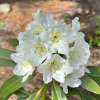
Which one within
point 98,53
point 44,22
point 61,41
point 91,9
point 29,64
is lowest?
point 98,53

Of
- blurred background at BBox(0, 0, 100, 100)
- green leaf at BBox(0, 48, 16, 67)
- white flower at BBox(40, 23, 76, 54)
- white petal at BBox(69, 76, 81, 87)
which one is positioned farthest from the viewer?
blurred background at BBox(0, 0, 100, 100)

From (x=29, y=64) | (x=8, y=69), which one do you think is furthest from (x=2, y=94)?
(x=8, y=69)

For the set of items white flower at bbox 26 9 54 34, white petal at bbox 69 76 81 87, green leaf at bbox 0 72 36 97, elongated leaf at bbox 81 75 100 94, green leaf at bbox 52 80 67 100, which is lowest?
green leaf at bbox 52 80 67 100

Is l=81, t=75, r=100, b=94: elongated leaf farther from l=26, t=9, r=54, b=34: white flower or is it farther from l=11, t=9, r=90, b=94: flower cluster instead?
l=26, t=9, r=54, b=34: white flower

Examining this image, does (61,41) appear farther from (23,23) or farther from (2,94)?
(23,23)

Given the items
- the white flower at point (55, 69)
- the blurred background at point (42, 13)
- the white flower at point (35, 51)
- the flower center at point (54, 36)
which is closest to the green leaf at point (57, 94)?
the white flower at point (55, 69)

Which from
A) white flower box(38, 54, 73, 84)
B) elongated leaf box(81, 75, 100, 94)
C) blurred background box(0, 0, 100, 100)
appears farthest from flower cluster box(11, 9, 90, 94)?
blurred background box(0, 0, 100, 100)

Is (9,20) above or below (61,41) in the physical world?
below
